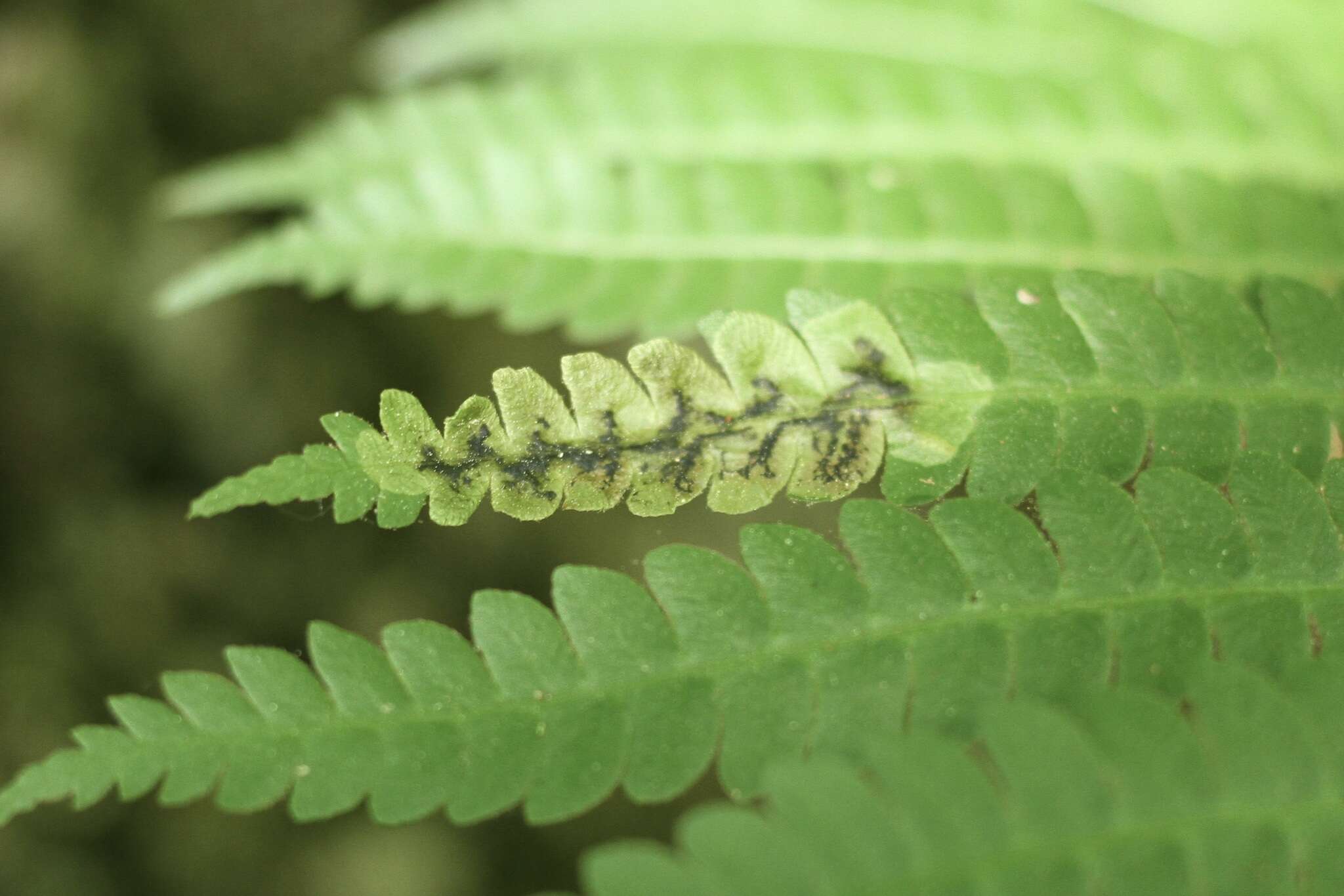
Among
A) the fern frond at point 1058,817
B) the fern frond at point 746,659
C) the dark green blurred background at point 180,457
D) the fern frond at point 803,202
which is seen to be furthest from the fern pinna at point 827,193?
the dark green blurred background at point 180,457

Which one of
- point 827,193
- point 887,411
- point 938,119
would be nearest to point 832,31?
point 938,119

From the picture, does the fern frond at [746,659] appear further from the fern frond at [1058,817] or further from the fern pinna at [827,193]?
the fern pinna at [827,193]

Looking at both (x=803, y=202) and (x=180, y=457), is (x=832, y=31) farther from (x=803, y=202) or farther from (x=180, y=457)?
(x=180, y=457)

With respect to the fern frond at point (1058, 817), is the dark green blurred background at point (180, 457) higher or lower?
higher

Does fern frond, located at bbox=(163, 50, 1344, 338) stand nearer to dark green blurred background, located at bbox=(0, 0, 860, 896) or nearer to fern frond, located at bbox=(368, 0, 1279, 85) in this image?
fern frond, located at bbox=(368, 0, 1279, 85)

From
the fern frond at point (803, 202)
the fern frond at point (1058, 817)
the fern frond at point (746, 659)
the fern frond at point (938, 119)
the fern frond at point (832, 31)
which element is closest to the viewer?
the fern frond at point (1058, 817)

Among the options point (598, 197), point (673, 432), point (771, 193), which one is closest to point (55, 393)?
point (598, 197)

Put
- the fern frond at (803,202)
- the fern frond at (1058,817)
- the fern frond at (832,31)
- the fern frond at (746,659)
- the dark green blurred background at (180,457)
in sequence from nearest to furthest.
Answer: the fern frond at (1058,817) < the fern frond at (746,659) < the fern frond at (803,202) < the fern frond at (832,31) < the dark green blurred background at (180,457)
